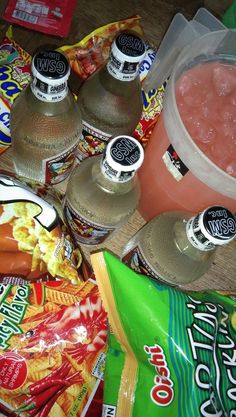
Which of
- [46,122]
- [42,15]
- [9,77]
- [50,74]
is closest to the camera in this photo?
[50,74]

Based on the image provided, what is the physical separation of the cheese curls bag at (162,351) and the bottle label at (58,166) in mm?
196

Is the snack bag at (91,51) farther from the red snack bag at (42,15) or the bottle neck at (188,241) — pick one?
the bottle neck at (188,241)

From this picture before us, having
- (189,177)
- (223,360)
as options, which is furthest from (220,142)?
(223,360)

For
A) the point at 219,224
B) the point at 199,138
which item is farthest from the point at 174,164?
the point at 219,224

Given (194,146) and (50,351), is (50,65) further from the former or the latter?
(50,351)

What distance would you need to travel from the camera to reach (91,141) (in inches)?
31.0

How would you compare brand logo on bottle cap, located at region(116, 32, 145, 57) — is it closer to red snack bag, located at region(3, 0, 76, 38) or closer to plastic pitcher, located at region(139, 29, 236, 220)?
plastic pitcher, located at region(139, 29, 236, 220)

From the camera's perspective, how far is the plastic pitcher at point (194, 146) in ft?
2.14

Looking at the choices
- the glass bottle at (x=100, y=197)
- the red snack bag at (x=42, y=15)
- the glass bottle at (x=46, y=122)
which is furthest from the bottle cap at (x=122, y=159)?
the red snack bag at (x=42, y=15)

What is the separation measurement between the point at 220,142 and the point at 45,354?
15.7 inches

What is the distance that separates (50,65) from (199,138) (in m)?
0.25

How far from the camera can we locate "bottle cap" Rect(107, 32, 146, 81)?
2.03 feet

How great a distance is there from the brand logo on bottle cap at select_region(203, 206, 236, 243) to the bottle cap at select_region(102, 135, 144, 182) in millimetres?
111

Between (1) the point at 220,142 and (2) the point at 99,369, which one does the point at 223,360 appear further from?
(1) the point at 220,142
